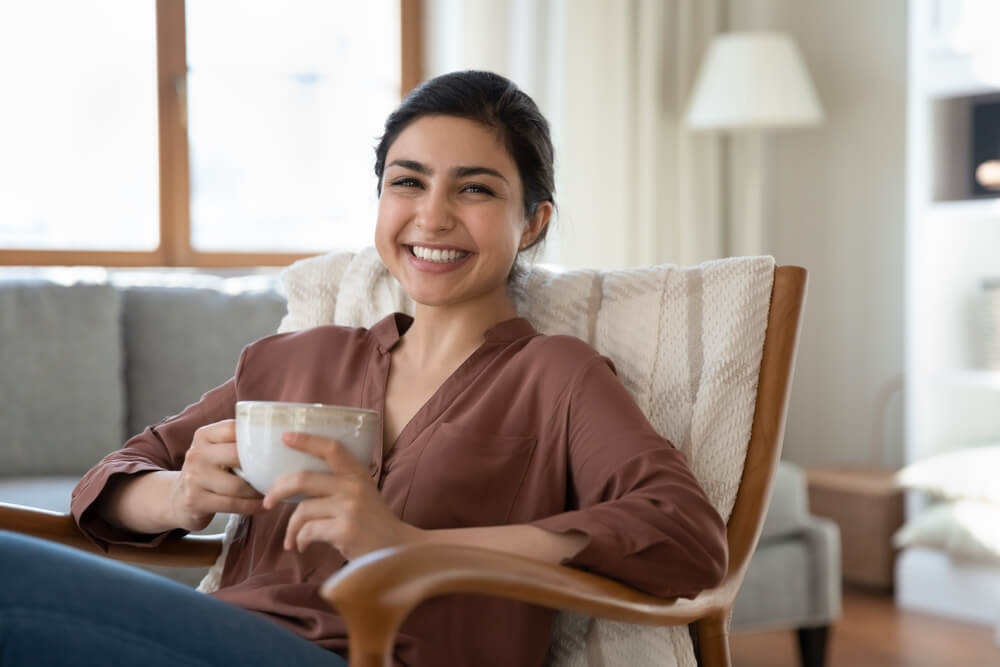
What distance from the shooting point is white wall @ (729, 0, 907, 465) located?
387 cm

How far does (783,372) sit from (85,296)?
69.3 inches

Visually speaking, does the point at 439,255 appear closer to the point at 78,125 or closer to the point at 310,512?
the point at 310,512

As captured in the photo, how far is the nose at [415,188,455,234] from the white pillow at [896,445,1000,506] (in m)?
2.18

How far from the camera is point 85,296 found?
8.66ft

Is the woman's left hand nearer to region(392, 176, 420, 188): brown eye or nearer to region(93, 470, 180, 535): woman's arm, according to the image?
region(93, 470, 180, 535): woman's arm

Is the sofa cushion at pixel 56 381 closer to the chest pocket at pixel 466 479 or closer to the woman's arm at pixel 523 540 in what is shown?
the chest pocket at pixel 466 479

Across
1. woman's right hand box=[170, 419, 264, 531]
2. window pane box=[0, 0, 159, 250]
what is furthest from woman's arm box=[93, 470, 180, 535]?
window pane box=[0, 0, 159, 250]

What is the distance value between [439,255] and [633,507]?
1.44 ft

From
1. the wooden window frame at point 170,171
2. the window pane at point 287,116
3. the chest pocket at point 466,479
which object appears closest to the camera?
the chest pocket at point 466,479

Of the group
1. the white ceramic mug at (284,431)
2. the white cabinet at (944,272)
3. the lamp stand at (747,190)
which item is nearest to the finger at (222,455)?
the white ceramic mug at (284,431)

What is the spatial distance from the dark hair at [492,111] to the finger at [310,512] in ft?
1.92

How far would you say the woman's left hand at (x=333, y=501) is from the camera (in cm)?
99

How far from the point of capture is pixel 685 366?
149 centimetres

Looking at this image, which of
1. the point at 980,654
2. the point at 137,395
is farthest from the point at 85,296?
the point at 980,654
